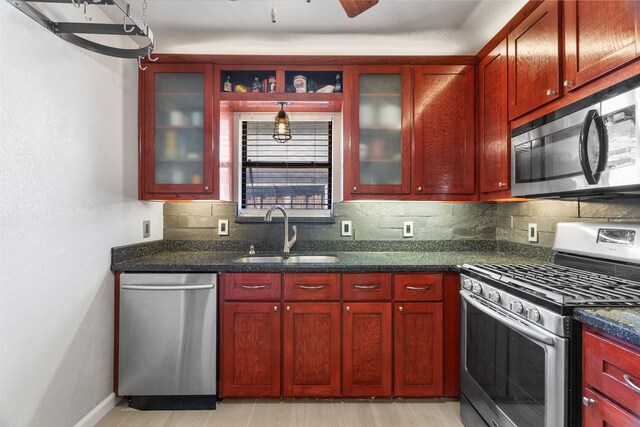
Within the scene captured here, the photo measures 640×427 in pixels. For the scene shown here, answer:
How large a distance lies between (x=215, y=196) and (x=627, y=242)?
Answer: 236cm

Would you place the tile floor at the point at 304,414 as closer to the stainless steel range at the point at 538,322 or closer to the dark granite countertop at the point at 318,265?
the stainless steel range at the point at 538,322

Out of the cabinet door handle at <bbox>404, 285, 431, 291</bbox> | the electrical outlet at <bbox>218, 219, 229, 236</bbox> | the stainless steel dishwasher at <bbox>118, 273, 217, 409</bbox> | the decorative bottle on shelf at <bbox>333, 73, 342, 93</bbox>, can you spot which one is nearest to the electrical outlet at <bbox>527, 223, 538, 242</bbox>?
the cabinet door handle at <bbox>404, 285, 431, 291</bbox>

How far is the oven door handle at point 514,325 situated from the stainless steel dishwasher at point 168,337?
1539 millimetres

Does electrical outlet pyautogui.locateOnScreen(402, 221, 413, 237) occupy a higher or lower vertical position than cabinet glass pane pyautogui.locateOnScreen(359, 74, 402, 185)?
lower

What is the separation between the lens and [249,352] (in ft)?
6.92

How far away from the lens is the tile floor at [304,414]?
1967 mm

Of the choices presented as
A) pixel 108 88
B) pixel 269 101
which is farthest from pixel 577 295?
pixel 108 88

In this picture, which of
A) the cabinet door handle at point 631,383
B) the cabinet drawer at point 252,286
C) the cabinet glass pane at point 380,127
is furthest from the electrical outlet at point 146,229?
the cabinet door handle at point 631,383

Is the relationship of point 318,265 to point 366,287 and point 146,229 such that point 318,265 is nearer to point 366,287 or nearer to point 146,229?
point 366,287

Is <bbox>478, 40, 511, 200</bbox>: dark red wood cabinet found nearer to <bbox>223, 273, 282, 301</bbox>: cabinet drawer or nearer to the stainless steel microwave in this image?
the stainless steel microwave

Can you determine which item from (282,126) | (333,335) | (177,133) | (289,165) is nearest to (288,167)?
(289,165)

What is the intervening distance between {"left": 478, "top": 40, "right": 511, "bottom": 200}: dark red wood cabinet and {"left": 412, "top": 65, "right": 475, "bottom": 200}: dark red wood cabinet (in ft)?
0.26

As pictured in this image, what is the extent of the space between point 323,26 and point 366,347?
7.05ft

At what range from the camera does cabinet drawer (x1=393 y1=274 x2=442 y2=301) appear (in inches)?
83.4
